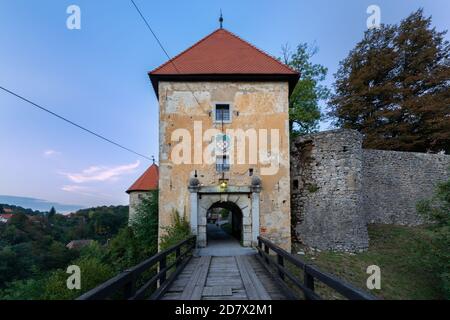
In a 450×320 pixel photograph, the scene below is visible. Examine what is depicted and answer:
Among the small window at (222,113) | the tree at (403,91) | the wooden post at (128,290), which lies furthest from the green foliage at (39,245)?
the tree at (403,91)

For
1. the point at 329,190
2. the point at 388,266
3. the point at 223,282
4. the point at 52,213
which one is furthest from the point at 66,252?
the point at 52,213

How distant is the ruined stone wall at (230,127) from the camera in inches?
377

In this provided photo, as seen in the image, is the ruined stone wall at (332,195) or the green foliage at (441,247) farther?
the ruined stone wall at (332,195)

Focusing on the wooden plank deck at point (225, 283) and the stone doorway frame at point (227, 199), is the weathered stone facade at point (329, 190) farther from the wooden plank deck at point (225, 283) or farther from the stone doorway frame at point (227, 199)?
the wooden plank deck at point (225, 283)

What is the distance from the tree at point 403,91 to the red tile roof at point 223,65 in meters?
10.7

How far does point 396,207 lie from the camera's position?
13.7 metres

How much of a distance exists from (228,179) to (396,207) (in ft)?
32.7

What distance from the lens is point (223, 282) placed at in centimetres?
502

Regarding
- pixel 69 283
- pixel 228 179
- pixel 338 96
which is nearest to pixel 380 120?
pixel 338 96

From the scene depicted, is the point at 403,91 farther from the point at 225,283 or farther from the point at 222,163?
the point at 225,283

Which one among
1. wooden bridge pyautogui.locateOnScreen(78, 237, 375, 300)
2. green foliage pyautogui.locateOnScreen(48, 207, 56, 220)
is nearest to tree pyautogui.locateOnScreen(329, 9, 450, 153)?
wooden bridge pyautogui.locateOnScreen(78, 237, 375, 300)

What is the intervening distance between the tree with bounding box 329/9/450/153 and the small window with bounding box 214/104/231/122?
12.7 metres

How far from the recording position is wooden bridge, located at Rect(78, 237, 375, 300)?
276 centimetres

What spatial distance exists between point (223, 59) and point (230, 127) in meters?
2.96
